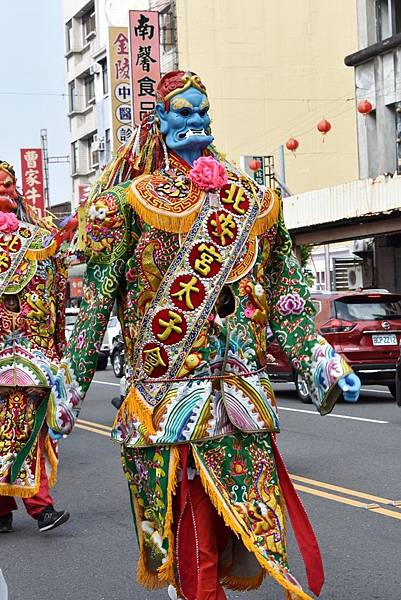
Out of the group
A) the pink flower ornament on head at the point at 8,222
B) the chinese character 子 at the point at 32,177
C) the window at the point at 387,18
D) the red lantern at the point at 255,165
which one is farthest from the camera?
the chinese character 子 at the point at 32,177

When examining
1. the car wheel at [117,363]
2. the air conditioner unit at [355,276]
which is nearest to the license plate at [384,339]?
the car wheel at [117,363]

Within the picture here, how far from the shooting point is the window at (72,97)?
52875mm

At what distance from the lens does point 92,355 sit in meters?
4.56

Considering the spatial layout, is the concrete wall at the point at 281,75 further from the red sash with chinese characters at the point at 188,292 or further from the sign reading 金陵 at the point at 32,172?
the red sash with chinese characters at the point at 188,292

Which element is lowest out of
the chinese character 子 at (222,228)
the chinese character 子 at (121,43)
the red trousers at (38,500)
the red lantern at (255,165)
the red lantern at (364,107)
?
the red trousers at (38,500)

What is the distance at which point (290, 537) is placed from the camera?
6.75m

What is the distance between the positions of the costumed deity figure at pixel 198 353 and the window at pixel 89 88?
156ft

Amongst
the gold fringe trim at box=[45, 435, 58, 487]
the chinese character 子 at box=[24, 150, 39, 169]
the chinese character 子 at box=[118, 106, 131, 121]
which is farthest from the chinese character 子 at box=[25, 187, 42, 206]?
the gold fringe trim at box=[45, 435, 58, 487]

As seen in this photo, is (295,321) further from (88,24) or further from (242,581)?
(88,24)

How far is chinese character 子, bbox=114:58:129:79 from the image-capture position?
3178 cm

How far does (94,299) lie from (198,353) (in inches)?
19.1

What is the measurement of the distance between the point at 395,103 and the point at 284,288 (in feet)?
75.1

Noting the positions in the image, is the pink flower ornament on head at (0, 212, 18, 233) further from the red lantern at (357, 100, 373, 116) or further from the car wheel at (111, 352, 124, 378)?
the red lantern at (357, 100, 373, 116)

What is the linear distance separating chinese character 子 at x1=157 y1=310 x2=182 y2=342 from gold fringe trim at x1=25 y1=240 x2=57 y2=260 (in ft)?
9.17
